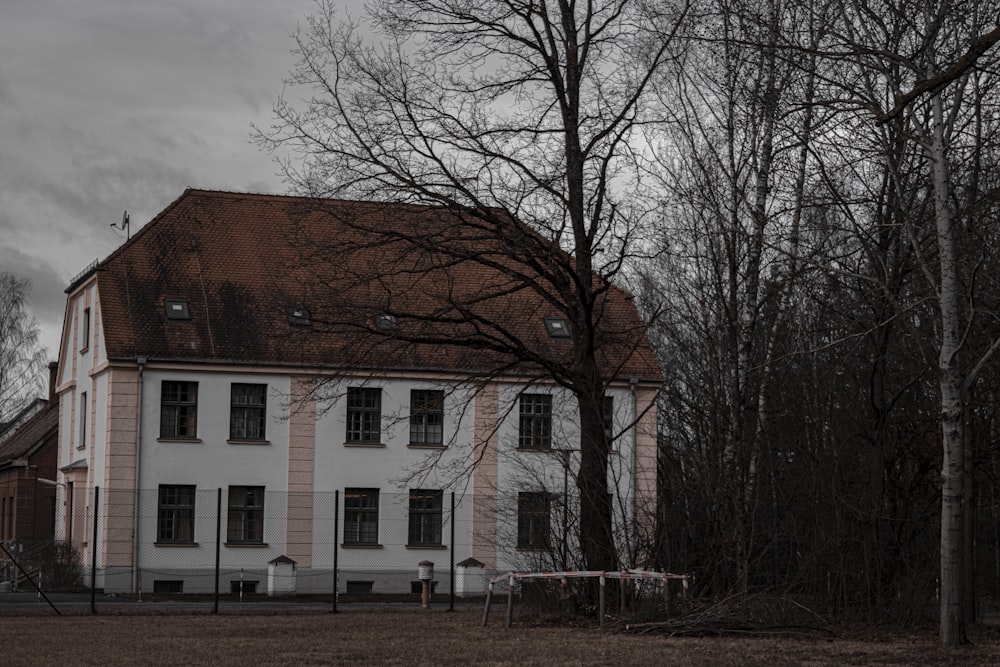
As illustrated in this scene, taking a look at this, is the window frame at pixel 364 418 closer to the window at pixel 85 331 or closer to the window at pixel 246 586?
the window at pixel 246 586

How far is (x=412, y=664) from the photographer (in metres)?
13.0

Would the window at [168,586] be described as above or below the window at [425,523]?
below

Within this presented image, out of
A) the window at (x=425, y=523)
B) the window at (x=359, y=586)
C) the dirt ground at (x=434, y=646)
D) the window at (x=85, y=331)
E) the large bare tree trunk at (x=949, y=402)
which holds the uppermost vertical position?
the window at (x=85, y=331)

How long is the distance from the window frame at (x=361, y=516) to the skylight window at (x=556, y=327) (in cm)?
699

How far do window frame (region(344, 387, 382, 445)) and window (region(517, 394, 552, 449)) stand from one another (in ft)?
13.5

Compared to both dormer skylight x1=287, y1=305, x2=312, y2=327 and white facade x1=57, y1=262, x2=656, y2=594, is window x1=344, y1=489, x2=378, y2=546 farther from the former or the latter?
dormer skylight x1=287, y1=305, x2=312, y2=327

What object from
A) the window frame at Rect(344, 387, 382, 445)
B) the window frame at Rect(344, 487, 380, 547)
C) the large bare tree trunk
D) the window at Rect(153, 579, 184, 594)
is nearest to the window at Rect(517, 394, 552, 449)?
the window frame at Rect(344, 387, 382, 445)

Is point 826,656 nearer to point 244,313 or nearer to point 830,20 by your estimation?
point 830,20

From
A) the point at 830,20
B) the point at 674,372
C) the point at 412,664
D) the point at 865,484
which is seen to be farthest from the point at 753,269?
the point at 674,372

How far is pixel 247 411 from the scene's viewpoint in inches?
1515

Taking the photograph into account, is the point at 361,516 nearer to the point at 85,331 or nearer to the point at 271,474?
the point at 271,474

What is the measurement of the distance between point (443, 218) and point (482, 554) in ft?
66.2

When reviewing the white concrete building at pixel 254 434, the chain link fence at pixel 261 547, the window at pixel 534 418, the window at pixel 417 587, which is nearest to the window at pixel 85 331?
the white concrete building at pixel 254 434

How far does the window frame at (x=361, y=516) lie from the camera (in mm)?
38375
